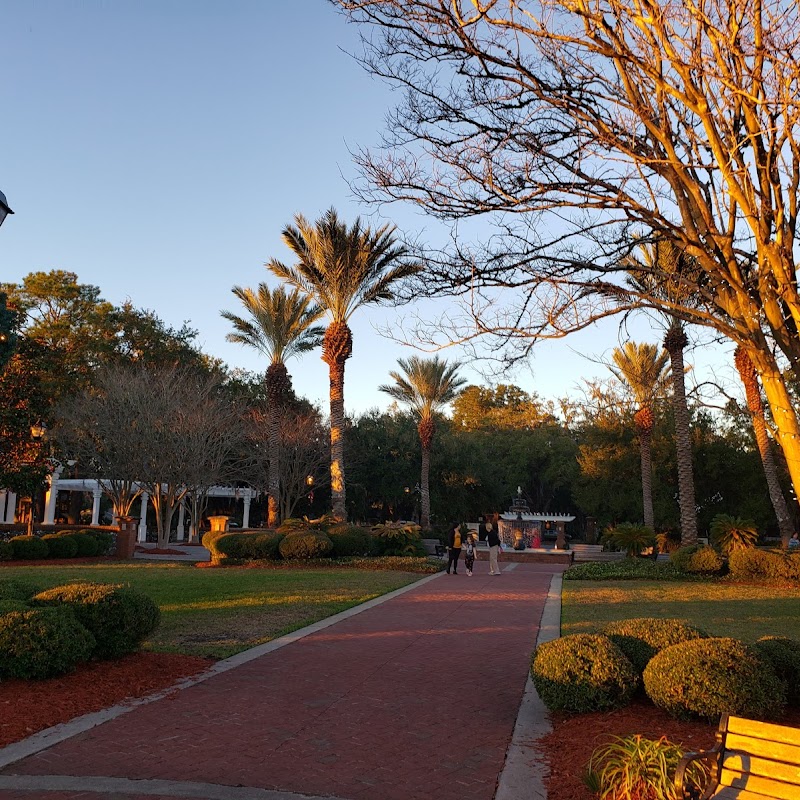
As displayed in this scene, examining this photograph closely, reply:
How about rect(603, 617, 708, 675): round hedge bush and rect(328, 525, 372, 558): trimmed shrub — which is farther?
rect(328, 525, 372, 558): trimmed shrub

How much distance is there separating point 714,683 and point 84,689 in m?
5.44

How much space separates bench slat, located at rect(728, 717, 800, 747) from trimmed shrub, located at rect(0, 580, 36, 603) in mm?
6960

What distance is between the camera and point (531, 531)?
3622 cm

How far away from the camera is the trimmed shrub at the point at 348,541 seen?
79.6 feet

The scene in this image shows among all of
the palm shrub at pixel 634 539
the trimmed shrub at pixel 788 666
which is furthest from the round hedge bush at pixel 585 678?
the palm shrub at pixel 634 539

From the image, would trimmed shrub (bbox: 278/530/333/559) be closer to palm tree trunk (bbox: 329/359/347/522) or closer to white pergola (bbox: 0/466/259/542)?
palm tree trunk (bbox: 329/359/347/522)

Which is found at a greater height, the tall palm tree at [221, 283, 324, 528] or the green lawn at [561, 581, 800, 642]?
the tall palm tree at [221, 283, 324, 528]

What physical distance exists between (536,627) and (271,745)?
22.6 feet

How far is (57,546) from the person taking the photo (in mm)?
23625

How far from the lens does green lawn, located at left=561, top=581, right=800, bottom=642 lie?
455 inches

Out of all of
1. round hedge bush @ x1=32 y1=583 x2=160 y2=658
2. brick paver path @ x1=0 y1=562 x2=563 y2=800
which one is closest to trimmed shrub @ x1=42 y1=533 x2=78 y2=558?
brick paver path @ x1=0 y1=562 x2=563 y2=800

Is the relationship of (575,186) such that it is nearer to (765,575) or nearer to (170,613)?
(170,613)

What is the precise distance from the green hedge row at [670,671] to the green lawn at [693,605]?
333 cm

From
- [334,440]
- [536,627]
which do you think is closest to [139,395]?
[334,440]
